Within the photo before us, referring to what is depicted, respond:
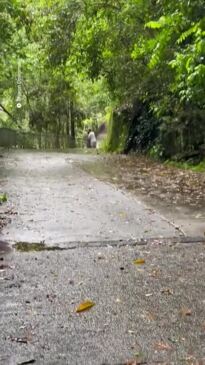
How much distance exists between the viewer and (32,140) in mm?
30062

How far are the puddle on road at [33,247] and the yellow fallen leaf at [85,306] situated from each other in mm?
1687

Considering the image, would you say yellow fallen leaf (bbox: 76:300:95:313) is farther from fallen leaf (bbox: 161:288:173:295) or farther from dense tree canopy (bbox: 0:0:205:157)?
dense tree canopy (bbox: 0:0:205:157)

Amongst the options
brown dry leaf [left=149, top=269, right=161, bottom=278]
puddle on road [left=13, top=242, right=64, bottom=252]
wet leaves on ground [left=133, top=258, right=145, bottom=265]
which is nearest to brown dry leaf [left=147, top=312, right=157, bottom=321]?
brown dry leaf [left=149, top=269, right=161, bottom=278]

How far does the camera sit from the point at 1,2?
12.4m

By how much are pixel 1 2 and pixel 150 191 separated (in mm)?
5754

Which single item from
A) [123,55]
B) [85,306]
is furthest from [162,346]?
[123,55]

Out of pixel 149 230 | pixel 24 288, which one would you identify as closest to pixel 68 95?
pixel 149 230

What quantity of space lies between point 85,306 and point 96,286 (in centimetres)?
51

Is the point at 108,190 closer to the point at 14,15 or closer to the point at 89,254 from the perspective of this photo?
the point at 89,254

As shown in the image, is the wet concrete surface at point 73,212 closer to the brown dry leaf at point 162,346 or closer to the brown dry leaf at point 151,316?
the brown dry leaf at point 151,316

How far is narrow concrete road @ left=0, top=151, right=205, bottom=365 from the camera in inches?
139

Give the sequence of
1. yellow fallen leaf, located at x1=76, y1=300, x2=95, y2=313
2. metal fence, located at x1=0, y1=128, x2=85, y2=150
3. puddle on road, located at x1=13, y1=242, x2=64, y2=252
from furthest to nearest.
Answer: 1. metal fence, located at x1=0, y1=128, x2=85, y2=150
2. puddle on road, located at x1=13, y1=242, x2=64, y2=252
3. yellow fallen leaf, located at x1=76, y1=300, x2=95, y2=313

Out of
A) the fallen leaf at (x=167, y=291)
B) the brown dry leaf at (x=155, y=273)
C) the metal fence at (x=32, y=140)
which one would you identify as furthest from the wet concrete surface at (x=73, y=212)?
the metal fence at (x=32, y=140)

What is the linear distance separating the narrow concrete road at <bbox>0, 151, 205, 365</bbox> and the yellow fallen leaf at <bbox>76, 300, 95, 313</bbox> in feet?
0.13
